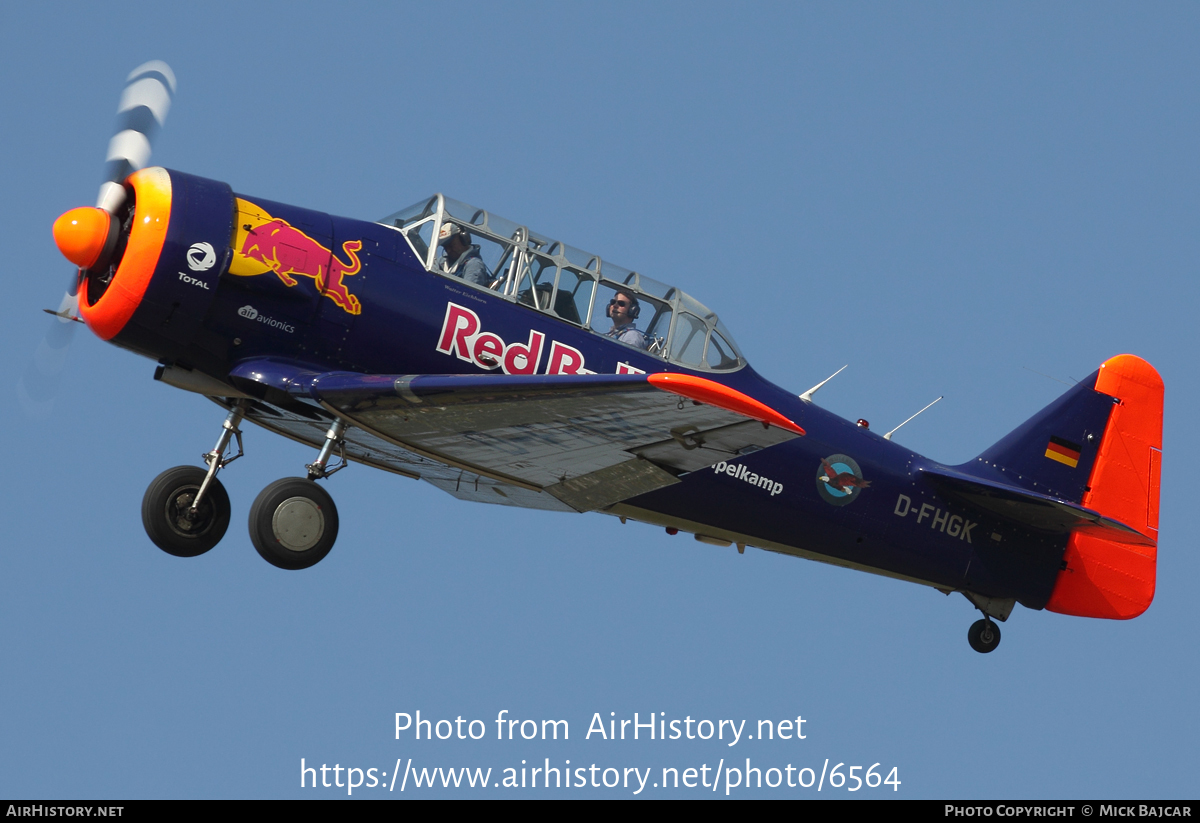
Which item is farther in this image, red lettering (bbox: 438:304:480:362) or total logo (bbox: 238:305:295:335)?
red lettering (bbox: 438:304:480:362)

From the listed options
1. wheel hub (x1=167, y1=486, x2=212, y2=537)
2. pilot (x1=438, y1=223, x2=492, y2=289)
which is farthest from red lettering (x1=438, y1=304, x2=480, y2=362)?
wheel hub (x1=167, y1=486, x2=212, y2=537)

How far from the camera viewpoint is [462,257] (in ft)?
35.5

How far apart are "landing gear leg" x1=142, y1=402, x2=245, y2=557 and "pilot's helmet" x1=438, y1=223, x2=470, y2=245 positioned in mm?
2035

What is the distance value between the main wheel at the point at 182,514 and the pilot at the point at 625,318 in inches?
129

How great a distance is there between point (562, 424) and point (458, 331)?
1.53 metres

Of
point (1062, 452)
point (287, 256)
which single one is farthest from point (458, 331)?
point (1062, 452)

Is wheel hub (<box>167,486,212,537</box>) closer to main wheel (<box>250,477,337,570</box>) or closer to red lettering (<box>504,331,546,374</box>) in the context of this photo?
main wheel (<box>250,477,337,570</box>)

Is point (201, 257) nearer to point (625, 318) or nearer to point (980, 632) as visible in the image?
point (625, 318)

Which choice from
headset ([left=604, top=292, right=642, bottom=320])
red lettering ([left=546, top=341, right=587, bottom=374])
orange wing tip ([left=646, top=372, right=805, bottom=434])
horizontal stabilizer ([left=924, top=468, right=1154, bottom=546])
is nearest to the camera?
→ orange wing tip ([left=646, top=372, right=805, bottom=434])

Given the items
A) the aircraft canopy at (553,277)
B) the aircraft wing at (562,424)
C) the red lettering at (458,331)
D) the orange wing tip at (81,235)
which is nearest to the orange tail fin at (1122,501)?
the aircraft canopy at (553,277)

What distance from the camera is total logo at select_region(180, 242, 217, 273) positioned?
984cm

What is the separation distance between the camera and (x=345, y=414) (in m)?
9.98

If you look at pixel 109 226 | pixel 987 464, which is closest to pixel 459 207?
pixel 109 226

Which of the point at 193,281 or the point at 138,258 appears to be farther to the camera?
the point at 193,281
